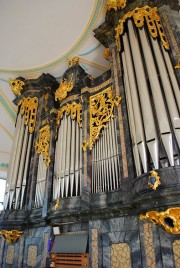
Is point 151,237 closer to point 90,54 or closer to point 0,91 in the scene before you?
point 90,54

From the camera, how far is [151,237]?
296 centimetres

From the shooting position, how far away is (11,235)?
4.85 meters

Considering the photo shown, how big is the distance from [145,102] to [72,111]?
2.33 m

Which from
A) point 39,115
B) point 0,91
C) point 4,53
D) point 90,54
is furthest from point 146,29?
point 0,91

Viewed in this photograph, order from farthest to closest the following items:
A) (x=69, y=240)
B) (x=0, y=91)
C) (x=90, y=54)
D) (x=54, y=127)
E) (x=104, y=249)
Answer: (x=0, y=91)
(x=90, y=54)
(x=54, y=127)
(x=69, y=240)
(x=104, y=249)

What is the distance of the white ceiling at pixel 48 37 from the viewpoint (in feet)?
18.2

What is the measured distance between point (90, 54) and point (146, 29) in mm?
2181

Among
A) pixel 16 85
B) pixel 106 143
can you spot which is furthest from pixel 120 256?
pixel 16 85

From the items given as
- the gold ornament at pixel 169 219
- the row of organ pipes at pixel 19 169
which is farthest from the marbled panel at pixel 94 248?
the row of organ pipes at pixel 19 169

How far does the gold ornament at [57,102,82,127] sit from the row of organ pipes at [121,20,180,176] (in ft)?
4.93

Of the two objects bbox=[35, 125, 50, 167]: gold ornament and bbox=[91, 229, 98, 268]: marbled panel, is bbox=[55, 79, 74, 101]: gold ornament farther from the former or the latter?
bbox=[91, 229, 98, 268]: marbled panel

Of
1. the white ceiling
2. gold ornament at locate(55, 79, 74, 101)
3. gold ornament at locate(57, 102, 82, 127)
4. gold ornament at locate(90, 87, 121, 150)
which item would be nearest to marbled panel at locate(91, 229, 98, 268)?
gold ornament at locate(90, 87, 121, 150)

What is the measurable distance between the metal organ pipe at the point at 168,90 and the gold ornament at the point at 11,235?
3872 mm

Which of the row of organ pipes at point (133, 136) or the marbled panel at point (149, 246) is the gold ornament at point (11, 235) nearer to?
the row of organ pipes at point (133, 136)
